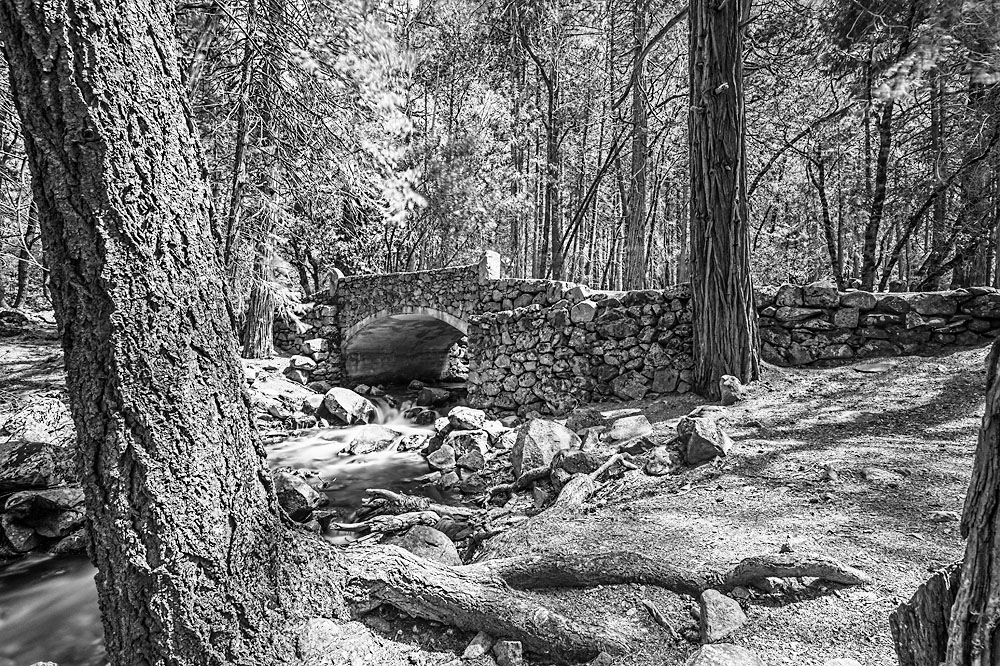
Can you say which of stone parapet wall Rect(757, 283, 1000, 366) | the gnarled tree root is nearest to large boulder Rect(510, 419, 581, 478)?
stone parapet wall Rect(757, 283, 1000, 366)

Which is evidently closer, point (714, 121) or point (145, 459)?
point (145, 459)

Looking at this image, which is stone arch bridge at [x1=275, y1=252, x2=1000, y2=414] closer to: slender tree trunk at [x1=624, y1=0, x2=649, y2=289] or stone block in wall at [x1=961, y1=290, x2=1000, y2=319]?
stone block in wall at [x1=961, y1=290, x2=1000, y2=319]

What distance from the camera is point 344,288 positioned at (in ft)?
43.1

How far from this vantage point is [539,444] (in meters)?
5.31

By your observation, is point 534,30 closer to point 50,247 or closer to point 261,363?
point 261,363

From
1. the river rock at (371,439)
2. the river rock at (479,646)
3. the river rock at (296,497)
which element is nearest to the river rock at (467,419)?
the river rock at (371,439)

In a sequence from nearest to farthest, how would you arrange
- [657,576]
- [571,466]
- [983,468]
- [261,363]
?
1. [983,468]
2. [657,576]
3. [571,466]
4. [261,363]

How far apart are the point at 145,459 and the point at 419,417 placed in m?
8.67

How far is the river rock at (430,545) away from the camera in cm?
325

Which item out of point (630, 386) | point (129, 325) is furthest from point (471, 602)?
point (630, 386)

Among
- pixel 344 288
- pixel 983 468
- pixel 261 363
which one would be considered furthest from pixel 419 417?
pixel 983 468

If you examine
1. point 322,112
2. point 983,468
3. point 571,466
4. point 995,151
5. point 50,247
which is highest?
point 322,112

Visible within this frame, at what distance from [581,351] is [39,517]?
6528 mm

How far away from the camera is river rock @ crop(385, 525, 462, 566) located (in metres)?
3.25
